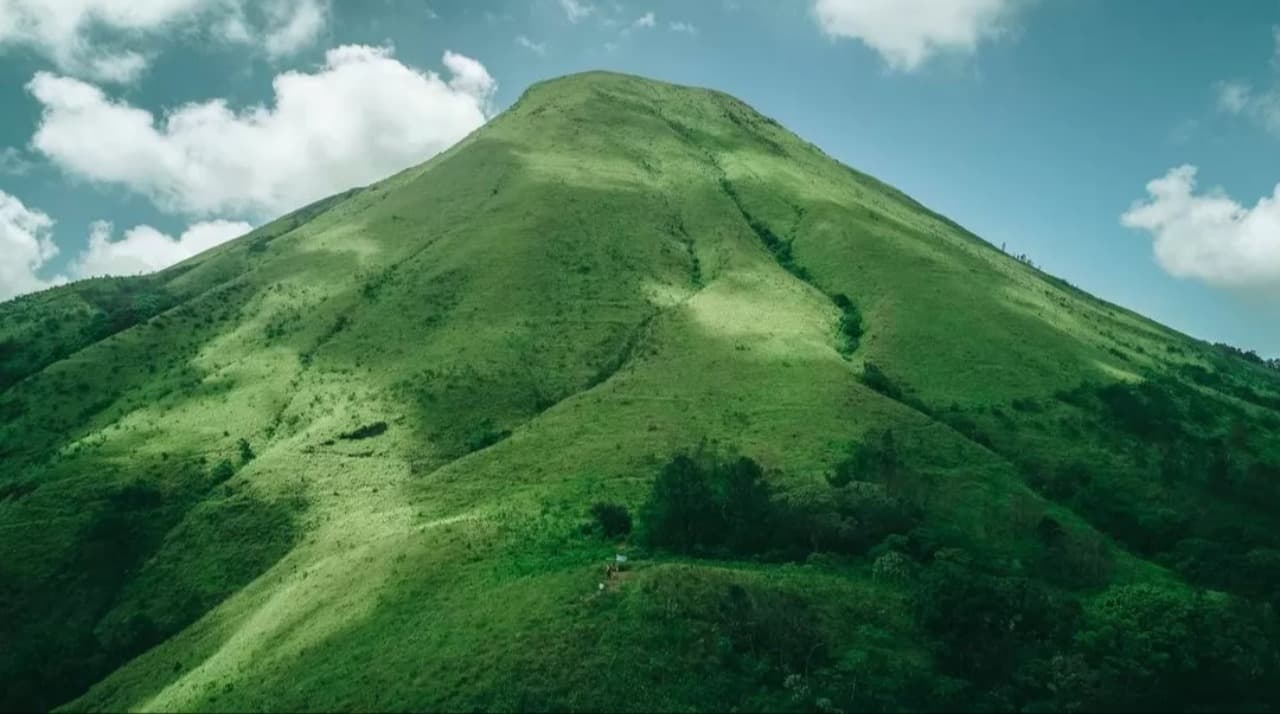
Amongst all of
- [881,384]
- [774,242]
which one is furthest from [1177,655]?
[774,242]

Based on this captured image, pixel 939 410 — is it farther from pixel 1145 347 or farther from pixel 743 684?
pixel 1145 347

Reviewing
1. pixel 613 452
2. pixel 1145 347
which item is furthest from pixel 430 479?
pixel 1145 347

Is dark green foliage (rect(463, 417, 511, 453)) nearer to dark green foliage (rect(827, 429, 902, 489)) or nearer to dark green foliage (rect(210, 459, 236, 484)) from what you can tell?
dark green foliage (rect(210, 459, 236, 484))

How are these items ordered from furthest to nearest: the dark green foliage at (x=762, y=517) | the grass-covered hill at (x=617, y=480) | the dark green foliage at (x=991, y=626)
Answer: the dark green foliage at (x=762, y=517), the grass-covered hill at (x=617, y=480), the dark green foliage at (x=991, y=626)

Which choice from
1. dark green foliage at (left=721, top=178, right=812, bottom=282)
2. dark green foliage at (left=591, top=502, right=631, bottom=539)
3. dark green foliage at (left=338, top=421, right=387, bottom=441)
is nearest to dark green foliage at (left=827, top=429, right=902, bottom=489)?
dark green foliage at (left=591, top=502, right=631, bottom=539)

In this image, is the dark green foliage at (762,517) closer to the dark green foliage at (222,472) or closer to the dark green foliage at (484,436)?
the dark green foliage at (484,436)

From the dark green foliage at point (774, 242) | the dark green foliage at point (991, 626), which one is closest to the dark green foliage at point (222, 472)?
the dark green foliage at point (991, 626)
